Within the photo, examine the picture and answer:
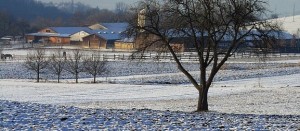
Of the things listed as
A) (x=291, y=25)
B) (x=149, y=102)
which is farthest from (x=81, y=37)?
(x=149, y=102)

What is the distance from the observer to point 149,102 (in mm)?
31516

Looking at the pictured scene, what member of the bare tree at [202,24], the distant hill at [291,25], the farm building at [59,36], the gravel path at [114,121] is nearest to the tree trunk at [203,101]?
the bare tree at [202,24]

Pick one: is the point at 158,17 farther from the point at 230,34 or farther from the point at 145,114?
the point at 145,114

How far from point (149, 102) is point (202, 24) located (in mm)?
9703

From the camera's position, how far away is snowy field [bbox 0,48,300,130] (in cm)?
1647

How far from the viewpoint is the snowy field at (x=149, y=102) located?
54.0 feet

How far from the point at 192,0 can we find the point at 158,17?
160 cm

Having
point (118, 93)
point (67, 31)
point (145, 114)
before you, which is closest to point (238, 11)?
point (145, 114)

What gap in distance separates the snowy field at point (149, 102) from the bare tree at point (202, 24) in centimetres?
292

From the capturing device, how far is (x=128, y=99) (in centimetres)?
3397

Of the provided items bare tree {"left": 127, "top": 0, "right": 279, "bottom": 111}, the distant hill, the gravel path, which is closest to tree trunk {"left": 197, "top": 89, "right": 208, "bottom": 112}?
bare tree {"left": 127, "top": 0, "right": 279, "bottom": 111}

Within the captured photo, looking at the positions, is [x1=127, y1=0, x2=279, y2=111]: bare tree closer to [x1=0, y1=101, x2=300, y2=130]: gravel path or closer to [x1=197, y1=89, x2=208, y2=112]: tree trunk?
[x1=197, y1=89, x2=208, y2=112]: tree trunk

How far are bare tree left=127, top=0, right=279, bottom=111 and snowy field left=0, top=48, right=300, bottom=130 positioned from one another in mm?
2915

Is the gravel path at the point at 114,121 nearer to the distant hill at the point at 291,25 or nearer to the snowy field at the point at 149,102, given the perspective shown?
the snowy field at the point at 149,102
